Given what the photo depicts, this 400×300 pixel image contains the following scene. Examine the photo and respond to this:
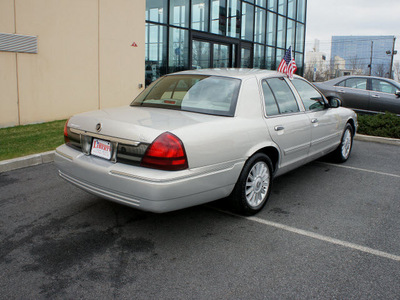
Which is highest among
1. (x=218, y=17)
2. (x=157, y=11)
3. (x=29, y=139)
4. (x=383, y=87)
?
(x=218, y=17)

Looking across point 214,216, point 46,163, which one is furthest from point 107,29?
point 214,216

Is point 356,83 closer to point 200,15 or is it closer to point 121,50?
point 200,15

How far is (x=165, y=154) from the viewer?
3.08 meters

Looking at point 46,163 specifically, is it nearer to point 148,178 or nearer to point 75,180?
point 75,180

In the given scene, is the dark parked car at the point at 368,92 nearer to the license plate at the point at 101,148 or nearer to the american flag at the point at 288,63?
the american flag at the point at 288,63

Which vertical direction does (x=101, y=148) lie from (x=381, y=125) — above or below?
above

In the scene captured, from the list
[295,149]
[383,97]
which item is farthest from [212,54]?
[295,149]

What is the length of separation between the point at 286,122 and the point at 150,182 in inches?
83.0

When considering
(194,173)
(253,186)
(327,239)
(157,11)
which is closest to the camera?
(194,173)

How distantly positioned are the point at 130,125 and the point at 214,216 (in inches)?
56.4

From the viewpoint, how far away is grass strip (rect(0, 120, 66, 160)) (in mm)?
6363

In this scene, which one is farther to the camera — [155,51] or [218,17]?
[218,17]

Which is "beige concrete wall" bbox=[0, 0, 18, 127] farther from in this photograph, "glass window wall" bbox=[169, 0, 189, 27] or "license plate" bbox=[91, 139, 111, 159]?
"license plate" bbox=[91, 139, 111, 159]

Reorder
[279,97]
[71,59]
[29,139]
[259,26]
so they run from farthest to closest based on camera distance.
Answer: [259,26] → [71,59] → [29,139] → [279,97]
